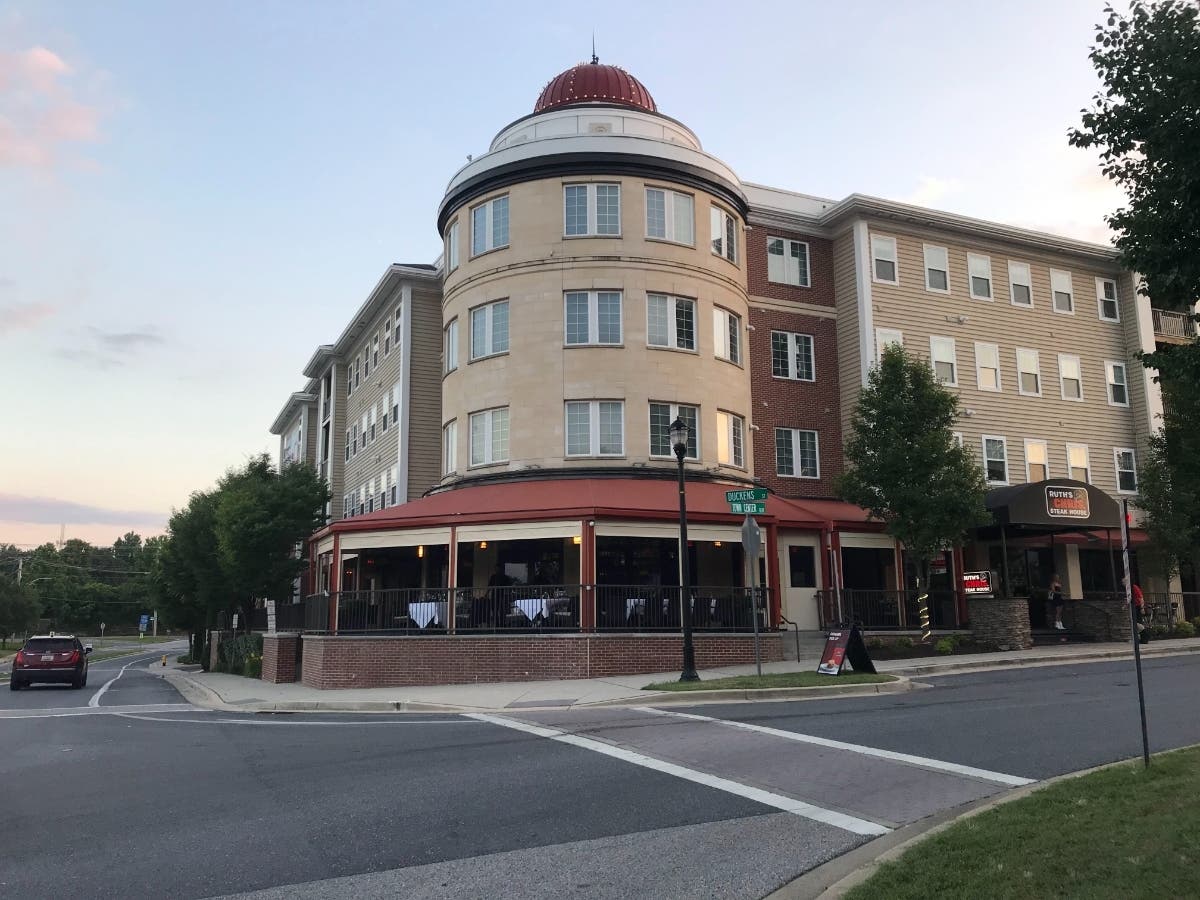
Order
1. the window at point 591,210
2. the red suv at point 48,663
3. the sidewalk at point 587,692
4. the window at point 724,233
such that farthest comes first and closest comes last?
1. the red suv at point 48,663
2. the window at point 724,233
3. the window at point 591,210
4. the sidewalk at point 587,692

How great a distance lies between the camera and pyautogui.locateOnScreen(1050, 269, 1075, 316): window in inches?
1338

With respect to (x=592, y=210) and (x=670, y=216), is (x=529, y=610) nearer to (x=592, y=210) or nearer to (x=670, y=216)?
(x=592, y=210)

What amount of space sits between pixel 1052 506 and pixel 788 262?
10932 millimetres

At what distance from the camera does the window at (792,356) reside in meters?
30.1

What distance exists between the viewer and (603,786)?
902 cm

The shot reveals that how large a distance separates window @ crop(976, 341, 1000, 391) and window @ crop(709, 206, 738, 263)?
9469mm

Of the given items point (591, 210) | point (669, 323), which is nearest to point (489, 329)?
point (591, 210)

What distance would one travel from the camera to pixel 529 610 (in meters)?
21.0

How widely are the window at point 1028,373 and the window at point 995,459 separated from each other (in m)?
2.27

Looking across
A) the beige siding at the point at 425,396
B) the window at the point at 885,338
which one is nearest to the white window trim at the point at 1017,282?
the window at the point at 885,338

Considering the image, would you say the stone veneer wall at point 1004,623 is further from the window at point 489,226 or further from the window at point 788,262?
the window at point 489,226

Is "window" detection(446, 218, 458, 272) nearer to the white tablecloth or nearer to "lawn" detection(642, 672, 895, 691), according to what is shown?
the white tablecloth

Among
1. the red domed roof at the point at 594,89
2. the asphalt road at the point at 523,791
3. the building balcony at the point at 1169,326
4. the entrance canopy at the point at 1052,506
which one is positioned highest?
the red domed roof at the point at 594,89

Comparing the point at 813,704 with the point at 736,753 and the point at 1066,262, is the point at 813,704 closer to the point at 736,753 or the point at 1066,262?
the point at 736,753
